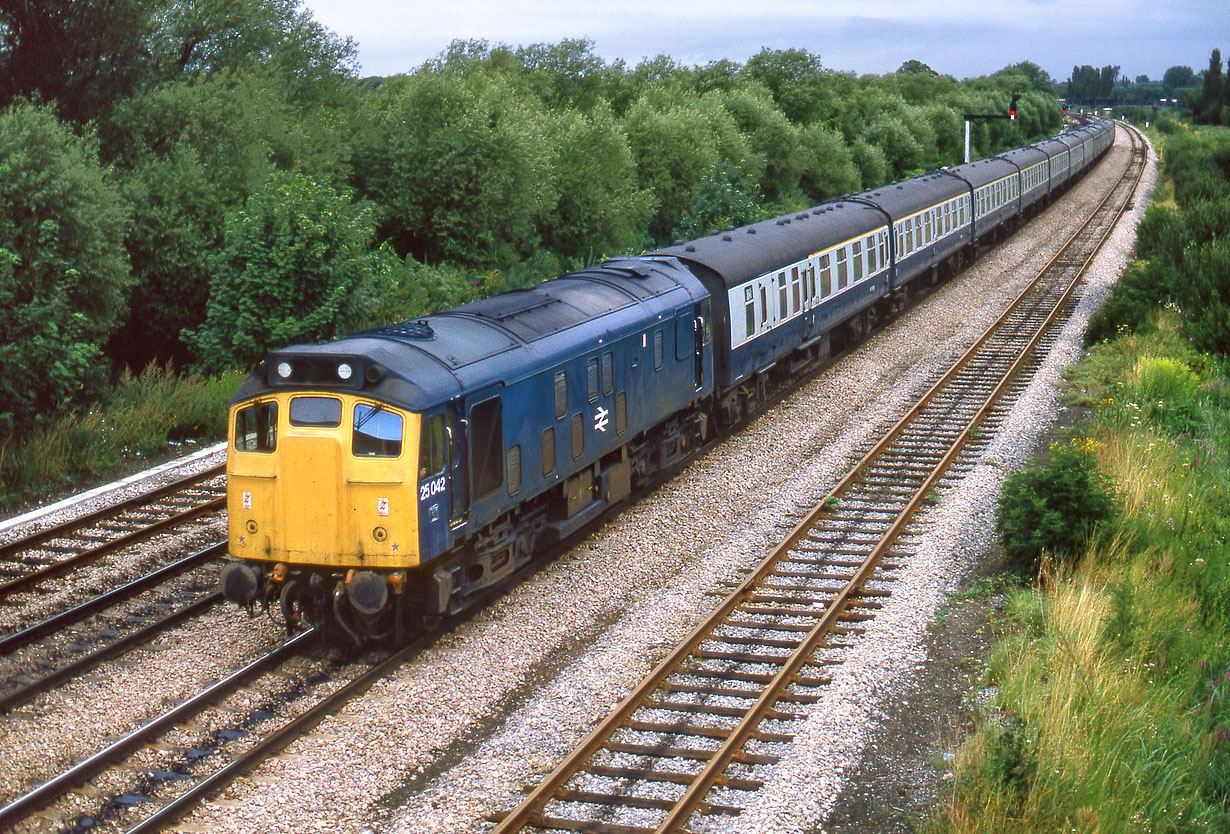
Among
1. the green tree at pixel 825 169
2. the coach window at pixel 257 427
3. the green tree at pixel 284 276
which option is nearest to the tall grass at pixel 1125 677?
the coach window at pixel 257 427

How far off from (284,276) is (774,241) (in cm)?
997

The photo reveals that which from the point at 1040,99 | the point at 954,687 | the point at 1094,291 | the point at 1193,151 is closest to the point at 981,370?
the point at 1094,291

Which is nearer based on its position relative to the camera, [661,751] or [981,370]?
[661,751]

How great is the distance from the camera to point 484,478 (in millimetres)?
12820

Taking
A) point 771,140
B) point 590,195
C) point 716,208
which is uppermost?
point 771,140

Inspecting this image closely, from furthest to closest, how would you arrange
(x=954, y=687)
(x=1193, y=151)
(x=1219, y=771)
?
(x=1193, y=151) → (x=954, y=687) → (x=1219, y=771)

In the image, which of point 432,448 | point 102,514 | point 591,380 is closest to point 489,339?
point 591,380

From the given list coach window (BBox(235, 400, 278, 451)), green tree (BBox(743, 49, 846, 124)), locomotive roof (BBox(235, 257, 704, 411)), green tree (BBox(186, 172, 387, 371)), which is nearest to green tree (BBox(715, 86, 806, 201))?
green tree (BBox(743, 49, 846, 124))

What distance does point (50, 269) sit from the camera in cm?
2153

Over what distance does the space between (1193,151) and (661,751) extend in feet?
220

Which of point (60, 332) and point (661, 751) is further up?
point (60, 332)

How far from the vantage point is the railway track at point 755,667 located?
9.27 m

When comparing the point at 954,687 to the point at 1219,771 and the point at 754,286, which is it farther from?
the point at 754,286

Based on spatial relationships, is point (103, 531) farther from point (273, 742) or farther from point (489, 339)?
point (273, 742)
